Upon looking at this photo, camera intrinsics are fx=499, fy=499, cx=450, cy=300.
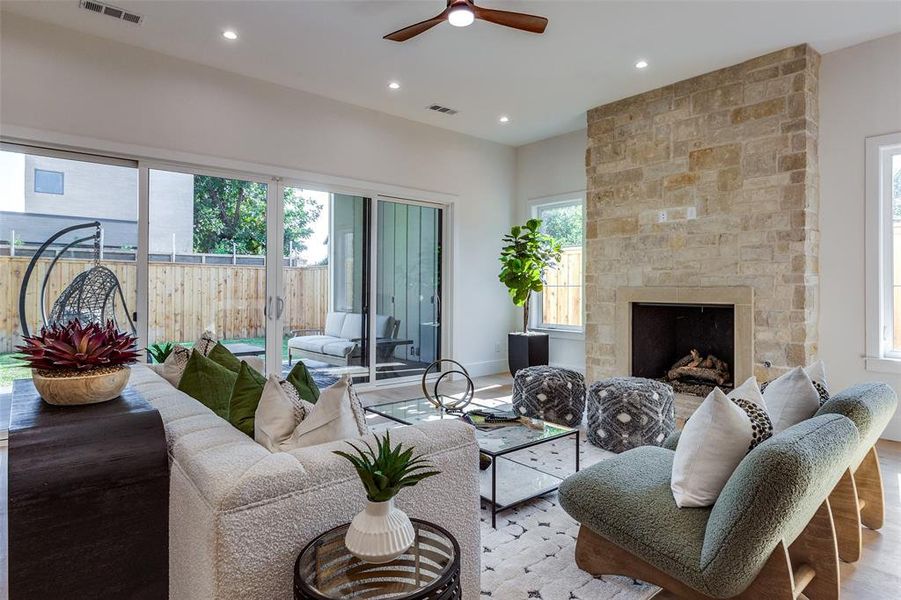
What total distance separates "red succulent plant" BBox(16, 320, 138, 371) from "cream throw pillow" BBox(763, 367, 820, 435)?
92.9 inches

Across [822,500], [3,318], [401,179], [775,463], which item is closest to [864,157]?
[822,500]

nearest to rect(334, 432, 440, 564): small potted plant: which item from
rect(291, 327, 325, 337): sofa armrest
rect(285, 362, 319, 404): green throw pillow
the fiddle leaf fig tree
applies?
rect(285, 362, 319, 404): green throw pillow

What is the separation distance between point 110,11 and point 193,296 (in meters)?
2.18

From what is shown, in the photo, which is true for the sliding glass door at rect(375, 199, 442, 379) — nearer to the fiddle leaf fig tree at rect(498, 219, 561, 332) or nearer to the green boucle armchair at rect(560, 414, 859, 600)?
the fiddle leaf fig tree at rect(498, 219, 561, 332)

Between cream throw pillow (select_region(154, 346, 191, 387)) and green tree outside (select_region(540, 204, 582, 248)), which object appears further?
Answer: green tree outside (select_region(540, 204, 582, 248))

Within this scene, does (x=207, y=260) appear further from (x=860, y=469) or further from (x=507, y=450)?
(x=860, y=469)

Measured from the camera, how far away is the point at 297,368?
203cm

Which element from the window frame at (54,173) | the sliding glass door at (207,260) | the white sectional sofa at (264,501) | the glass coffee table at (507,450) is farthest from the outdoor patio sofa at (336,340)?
the white sectional sofa at (264,501)

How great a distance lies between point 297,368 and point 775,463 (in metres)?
1.66

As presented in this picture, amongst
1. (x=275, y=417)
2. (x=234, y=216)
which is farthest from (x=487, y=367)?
(x=275, y=417)

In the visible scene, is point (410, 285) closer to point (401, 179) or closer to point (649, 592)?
point (401, 179)

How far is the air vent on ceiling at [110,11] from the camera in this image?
10.9 feet

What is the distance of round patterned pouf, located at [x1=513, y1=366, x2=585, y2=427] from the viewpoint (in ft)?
12.9

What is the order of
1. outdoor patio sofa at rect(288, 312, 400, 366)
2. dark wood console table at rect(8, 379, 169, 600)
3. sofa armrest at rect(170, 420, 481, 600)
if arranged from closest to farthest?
sofa armrest at rect(170, 420, 481, 600), dark wood console table at rect(8, 379, 169, 600), outdoor patio sofa at rect(288, 312, 400, 366)
